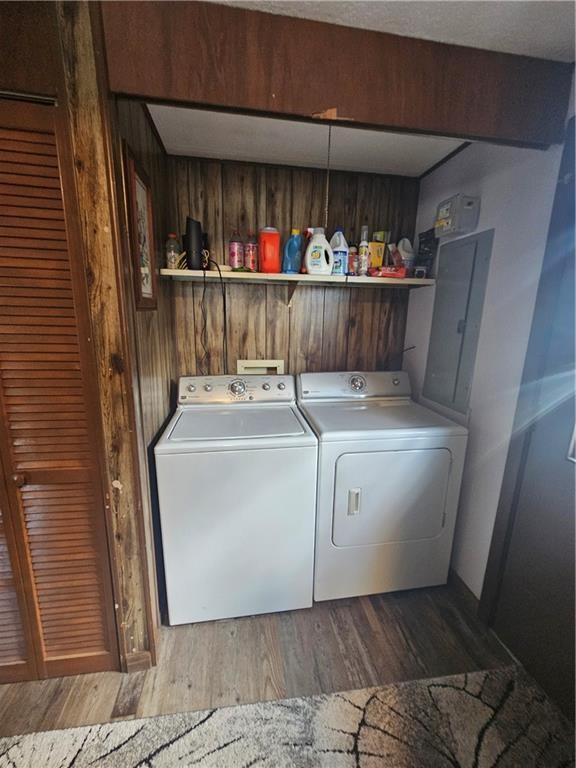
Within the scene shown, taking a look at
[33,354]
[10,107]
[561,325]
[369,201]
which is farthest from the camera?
[369,201]

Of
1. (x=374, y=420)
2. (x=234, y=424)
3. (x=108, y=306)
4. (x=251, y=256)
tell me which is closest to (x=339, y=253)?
(x=251, y=256)

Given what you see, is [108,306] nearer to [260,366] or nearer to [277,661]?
[260,366]

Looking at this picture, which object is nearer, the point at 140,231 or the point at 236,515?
the point at 140,231

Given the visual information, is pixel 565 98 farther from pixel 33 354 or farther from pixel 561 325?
pixel 33 354

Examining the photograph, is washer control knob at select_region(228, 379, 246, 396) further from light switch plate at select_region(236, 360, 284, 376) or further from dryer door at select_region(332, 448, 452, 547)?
dryer door at select_region(332, 448, 452, 547)

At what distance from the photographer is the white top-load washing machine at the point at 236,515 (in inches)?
55.6

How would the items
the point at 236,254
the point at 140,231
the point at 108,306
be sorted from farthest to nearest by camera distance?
the point at 236,254, the point at 140,231, the point at 108,306

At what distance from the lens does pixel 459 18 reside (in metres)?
0.98

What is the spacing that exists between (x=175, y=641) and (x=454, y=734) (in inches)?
46.3

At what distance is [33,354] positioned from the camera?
109 centimetres

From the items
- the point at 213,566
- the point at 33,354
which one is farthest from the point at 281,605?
the point at 33,354

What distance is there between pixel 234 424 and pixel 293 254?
1.02 metres

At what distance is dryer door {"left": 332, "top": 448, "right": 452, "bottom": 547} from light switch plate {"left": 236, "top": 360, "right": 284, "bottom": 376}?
0.84 m

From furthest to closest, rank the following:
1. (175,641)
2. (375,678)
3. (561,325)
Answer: (175,641) → (375,678) → (561,325)
